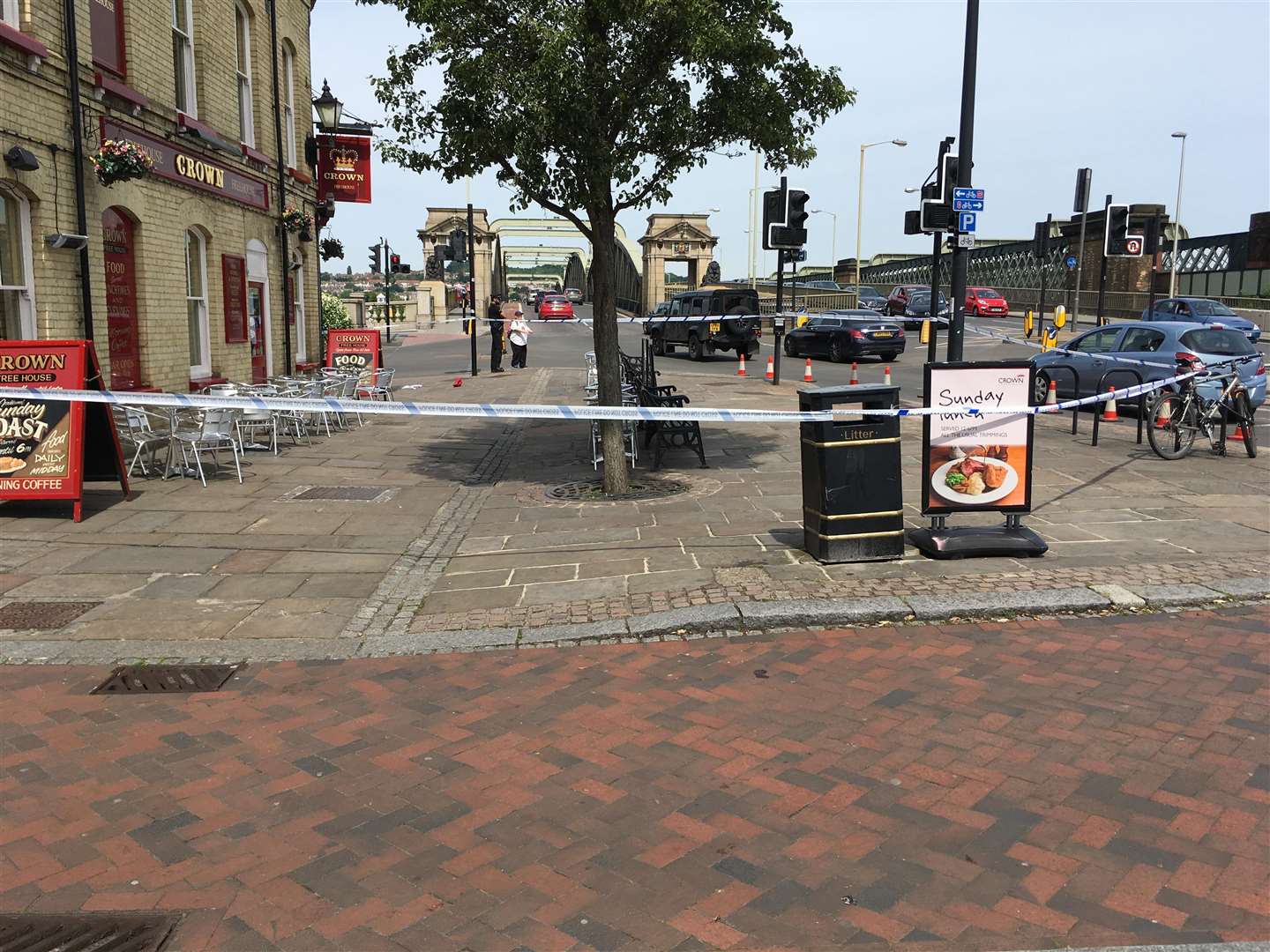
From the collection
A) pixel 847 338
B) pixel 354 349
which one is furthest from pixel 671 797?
pixel 847 338

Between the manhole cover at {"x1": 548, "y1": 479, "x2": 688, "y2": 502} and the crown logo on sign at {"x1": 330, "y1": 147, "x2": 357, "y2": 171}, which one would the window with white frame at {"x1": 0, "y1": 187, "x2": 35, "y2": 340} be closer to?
the manhole cover at {"x1": 548, "y1": 479, "x2": 688, "y2": 502}

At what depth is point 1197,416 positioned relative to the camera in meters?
11.6

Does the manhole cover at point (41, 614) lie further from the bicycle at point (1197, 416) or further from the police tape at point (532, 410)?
the bicycle at point (1197, 416)

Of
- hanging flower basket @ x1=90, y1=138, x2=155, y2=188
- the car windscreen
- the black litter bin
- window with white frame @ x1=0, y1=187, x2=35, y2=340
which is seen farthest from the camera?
the car windscreen

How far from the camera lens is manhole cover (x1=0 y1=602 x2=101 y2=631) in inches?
245

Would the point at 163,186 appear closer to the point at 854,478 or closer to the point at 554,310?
the point at 854,478

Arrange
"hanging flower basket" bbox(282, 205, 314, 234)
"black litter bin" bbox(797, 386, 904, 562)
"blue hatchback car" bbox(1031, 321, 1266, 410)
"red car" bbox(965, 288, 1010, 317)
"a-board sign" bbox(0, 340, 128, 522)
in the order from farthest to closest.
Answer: "red car" bbox(965, 288, 1010, 317) → "hanging flower basket" bbox(282, 205, 314, 234) → "blue hatchback car" bbox(1031, 321, 1266, 410) → "a-board sign" bbox(0, 340, 128, 522) → "black litter bin" bbox(797, 386, 904, 562)

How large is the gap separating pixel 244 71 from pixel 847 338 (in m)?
17.0

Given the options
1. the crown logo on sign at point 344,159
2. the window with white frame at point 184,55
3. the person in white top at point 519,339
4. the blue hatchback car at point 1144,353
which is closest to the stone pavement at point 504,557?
the blue hatchback car at point 1144,353

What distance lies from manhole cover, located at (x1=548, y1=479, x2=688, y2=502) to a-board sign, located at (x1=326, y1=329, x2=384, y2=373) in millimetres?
9620

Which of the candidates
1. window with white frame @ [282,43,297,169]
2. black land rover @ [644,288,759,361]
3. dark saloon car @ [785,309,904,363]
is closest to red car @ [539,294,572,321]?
black land rover @ [644,288,759,361]

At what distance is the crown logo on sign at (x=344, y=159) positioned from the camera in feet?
64.8

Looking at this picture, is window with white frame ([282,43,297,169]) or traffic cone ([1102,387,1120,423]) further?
window with white frame ([282,43,297,169])

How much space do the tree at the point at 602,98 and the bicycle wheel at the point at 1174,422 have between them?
A: 5206 mm
